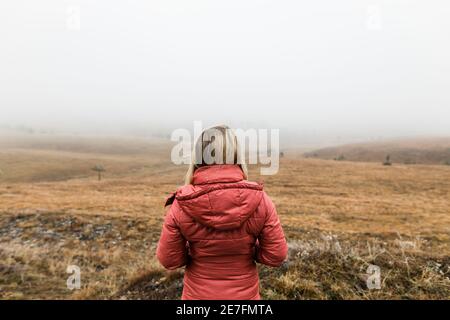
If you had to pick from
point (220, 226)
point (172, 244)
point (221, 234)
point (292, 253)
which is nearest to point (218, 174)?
point (220, 226)

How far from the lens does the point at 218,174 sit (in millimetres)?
3184

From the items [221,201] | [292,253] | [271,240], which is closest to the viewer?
[221,201]

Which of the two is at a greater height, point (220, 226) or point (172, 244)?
point (220, 226)

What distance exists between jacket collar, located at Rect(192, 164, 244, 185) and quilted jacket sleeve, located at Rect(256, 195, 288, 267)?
0.38 meters

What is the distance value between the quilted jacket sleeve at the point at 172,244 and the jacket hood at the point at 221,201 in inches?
8.6

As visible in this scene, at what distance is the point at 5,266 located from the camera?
8312 mm

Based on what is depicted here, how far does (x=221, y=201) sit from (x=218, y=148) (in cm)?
54

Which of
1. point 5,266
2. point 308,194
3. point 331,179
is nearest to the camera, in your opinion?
point 5,266

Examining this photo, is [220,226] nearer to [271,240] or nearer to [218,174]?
[218,174]

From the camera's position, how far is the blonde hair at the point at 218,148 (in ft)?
10.6
